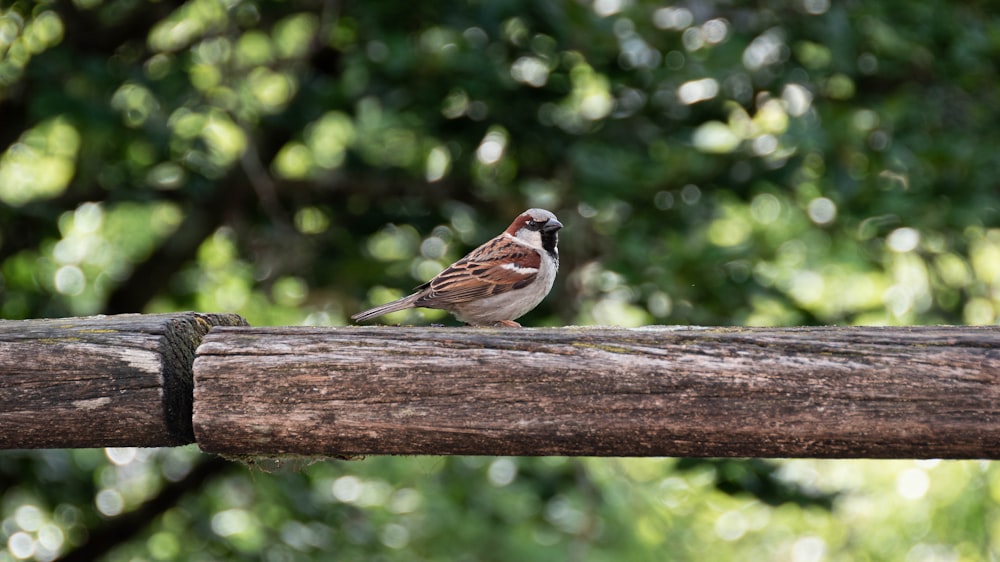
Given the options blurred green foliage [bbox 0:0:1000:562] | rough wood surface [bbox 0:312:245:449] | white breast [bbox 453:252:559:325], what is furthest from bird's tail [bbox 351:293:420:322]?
rough wood surface [bbox 0:312:245:449]

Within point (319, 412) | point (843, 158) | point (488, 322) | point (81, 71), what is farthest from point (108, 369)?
point (843, 158)

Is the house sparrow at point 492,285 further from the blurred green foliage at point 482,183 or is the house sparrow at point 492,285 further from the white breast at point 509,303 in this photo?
the blurred green foliage at point 482,183

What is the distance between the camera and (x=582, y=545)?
520 cm

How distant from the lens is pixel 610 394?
1578mm

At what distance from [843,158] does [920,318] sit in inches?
39.6

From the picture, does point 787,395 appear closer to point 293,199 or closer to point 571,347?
point 571,347

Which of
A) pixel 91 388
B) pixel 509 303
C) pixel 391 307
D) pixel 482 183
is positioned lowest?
pixel 482 183

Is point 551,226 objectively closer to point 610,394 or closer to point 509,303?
point 509,303

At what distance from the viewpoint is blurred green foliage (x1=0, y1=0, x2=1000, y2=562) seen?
4555 mm

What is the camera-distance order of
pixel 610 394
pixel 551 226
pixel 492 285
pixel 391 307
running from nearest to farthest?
1. pixel 610 394
2. pixel 391 307
3. pixel 492 285
4. pixel 551 226

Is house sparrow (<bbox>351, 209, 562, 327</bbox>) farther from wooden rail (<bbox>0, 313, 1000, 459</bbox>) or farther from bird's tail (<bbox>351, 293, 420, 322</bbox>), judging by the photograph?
wooden rail (<bbox>0, 313, 1000, 459</bbox>)

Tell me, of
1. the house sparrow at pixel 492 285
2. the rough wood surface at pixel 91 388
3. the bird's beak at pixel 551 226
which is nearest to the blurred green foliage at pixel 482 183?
the bird's beak at pixel 551 226

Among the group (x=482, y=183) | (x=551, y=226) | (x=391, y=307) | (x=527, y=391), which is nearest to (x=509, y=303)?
(x=551, y=226)

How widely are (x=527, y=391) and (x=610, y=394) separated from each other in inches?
4.4
